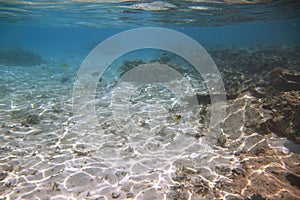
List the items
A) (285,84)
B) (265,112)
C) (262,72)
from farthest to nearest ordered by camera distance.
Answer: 1. (262,72)
2. (285,84)
3. (265,112)

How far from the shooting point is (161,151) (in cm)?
697

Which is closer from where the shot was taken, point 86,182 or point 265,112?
point 86,182

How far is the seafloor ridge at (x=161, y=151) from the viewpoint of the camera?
498cm

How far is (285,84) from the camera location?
32.3 ft

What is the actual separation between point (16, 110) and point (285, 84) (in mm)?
14046

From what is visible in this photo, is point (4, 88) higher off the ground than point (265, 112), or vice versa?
point (265, 112)

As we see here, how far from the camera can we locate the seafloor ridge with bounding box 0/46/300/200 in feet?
16.4

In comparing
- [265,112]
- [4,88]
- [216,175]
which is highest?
[265,112]

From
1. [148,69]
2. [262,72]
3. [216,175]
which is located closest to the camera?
[216,175]

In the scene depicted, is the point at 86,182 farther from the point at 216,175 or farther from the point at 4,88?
the point at 4,88

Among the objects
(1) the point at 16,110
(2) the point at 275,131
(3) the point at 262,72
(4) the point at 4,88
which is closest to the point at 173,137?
(2) the point at 275,131

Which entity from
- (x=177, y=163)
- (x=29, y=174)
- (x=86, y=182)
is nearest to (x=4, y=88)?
(x=29, y=174)

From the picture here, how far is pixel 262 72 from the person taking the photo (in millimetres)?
14891

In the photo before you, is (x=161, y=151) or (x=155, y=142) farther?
(x=155, y=142)
